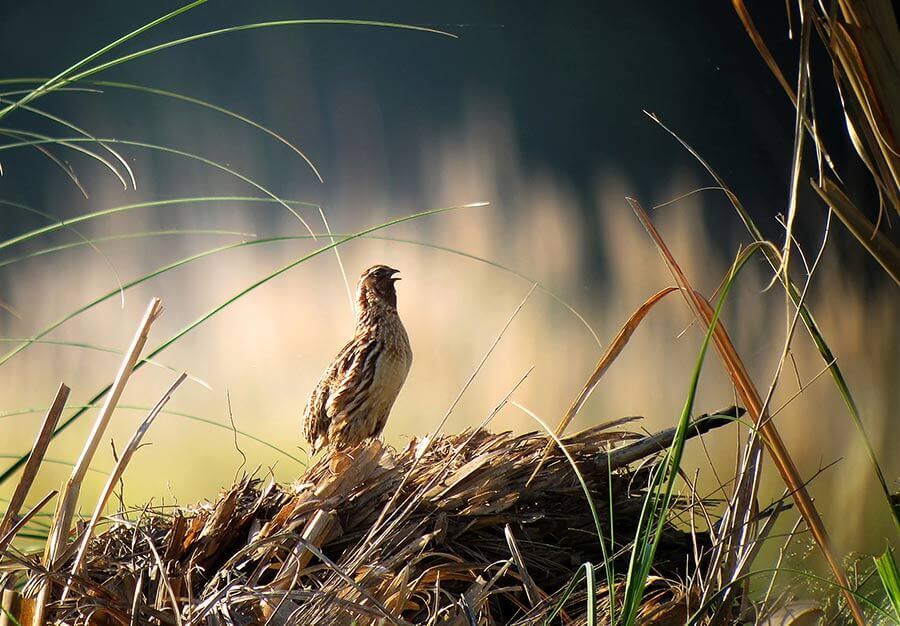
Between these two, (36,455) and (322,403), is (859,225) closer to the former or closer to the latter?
(36,455)

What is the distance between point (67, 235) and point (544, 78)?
1.41 meters

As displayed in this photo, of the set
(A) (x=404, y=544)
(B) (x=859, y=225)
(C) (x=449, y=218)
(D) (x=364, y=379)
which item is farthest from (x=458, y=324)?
(B) (x=859, y=225)

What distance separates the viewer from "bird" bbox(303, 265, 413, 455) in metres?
1.80

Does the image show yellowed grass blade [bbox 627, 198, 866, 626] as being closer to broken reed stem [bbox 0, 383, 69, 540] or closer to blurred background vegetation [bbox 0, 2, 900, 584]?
broken reed stem [bbox 0, 383, 69, 540]

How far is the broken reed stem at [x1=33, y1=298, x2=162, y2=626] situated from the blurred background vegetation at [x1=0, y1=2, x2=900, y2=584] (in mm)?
1343

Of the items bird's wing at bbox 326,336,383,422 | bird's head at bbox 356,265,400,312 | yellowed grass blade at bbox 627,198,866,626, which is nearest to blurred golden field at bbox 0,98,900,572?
bird's head at bbox 356,265,400,312

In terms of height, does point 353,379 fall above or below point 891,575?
below

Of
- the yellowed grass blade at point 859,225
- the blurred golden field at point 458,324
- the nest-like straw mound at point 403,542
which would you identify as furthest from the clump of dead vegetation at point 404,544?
the blurred golden field at point 458,324

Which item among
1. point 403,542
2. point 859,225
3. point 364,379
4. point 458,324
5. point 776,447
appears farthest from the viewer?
point 458,324

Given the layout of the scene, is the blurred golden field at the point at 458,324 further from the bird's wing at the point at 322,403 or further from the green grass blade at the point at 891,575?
the green grass blade at the point at 891,575

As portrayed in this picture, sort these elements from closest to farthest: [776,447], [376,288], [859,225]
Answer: [859,225] → [776,447] → [376,288]

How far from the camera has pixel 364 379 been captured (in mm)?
1785

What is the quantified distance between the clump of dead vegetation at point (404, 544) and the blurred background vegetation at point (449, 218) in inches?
38.7

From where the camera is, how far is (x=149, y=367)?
2373 mm
